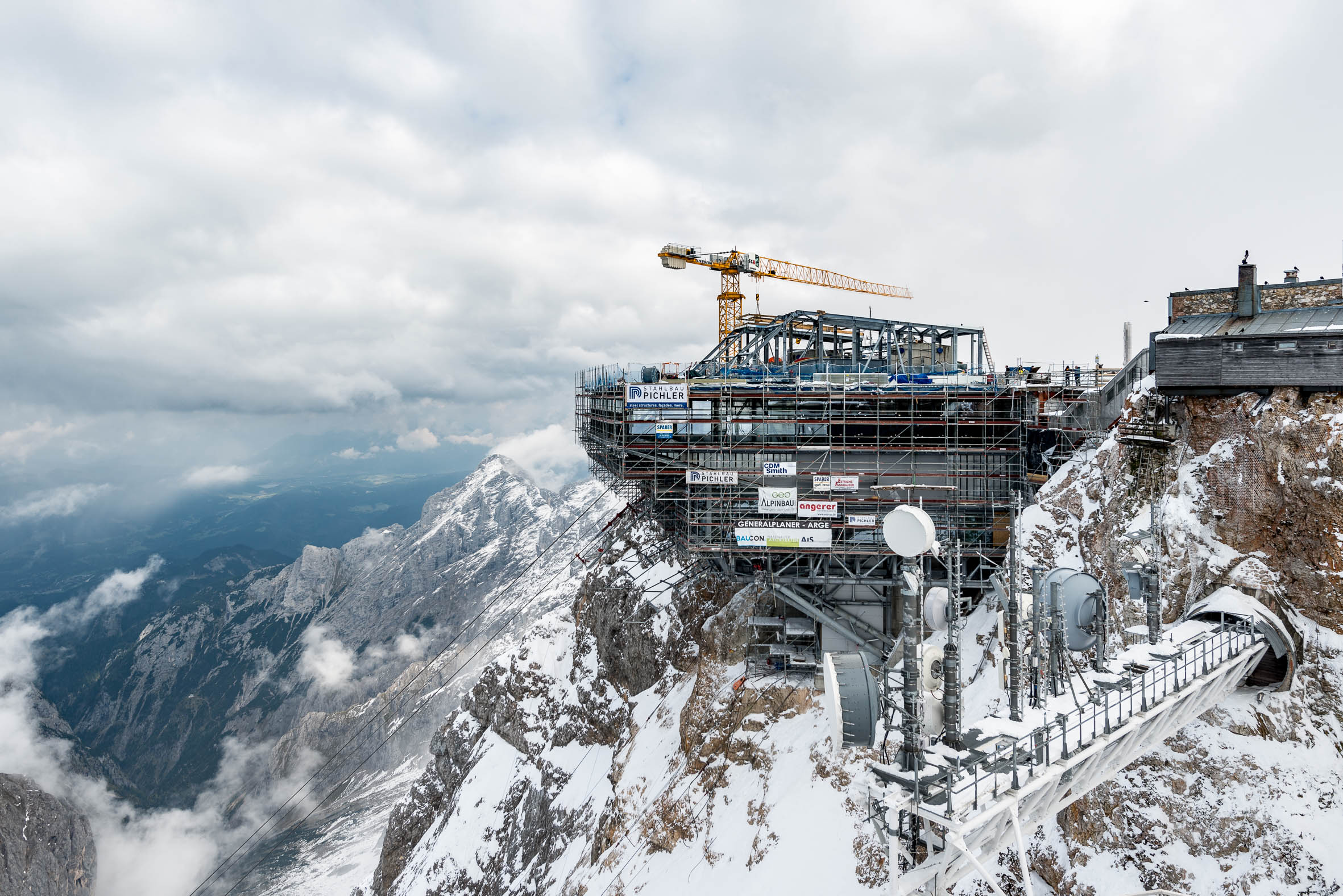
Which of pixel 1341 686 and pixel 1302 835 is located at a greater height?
pixel 1341 686

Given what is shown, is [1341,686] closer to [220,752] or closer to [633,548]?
[633,548]

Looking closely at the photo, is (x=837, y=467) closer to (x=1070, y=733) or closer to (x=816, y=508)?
(x=816, y=508)

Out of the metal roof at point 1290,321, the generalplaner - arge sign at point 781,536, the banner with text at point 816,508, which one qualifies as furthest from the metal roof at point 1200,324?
the generalplaner - arge sign at point 781,536

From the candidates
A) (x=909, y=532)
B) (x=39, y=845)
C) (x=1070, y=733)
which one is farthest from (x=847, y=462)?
(x=39, y=845)

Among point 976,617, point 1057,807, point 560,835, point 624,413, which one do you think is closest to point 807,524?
point 976,617

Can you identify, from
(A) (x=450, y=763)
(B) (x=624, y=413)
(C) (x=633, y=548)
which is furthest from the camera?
(A) (x=450, y=763)
